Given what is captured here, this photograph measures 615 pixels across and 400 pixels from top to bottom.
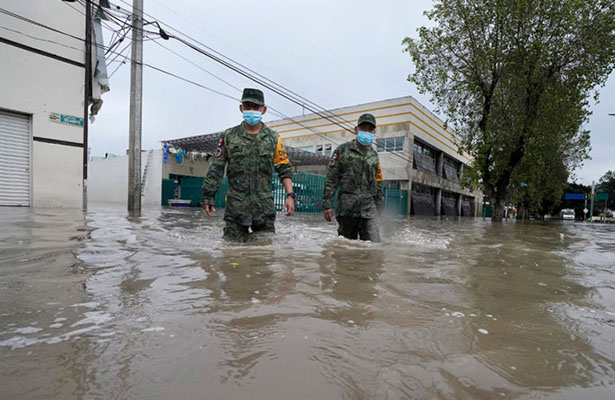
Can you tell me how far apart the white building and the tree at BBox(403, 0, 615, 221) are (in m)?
13.0

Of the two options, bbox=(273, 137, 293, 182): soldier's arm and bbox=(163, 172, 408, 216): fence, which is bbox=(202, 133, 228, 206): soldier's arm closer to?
bbox=(273, 137, 293, 182): soldier's arm

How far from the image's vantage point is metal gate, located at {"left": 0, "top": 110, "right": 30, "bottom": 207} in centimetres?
962

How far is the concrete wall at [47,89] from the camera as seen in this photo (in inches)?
370

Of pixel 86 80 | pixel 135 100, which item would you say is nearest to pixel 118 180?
pixel 86 80

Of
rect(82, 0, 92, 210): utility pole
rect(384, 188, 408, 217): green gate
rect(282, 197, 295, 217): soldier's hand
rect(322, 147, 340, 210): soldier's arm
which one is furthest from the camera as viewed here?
rect(384, 188, 408, 217): green gate

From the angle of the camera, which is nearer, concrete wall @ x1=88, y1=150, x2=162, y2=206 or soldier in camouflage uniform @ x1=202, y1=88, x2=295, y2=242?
soldier in camouflage uniform @ x1=202, y1=88, x2=295, y2=242

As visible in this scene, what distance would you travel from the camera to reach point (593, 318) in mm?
1686

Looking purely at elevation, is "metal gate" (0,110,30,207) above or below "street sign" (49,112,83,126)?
below

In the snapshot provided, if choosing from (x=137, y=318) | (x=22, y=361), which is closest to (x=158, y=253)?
(x=137, y=318)

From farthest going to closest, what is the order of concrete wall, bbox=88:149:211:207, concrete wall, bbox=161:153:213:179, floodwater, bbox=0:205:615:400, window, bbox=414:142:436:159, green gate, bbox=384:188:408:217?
window, bbox=414:142:436:159 → green gate, bbox=384:188:408:217 → concrete wall, bbox=161:153:213:179 → concrete wall, bbox=88:149:211:207 → floodwater, bbox=0:205:615:400

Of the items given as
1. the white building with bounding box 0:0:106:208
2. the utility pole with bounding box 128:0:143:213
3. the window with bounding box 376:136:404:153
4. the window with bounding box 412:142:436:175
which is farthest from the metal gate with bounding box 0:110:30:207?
the window with bounding box 412:142:436:175

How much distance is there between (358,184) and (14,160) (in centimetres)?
1090

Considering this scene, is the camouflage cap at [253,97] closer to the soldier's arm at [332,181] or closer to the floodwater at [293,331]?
the soldier's arm at [332,181]

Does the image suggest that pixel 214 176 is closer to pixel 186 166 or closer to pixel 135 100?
pixel 135 100
